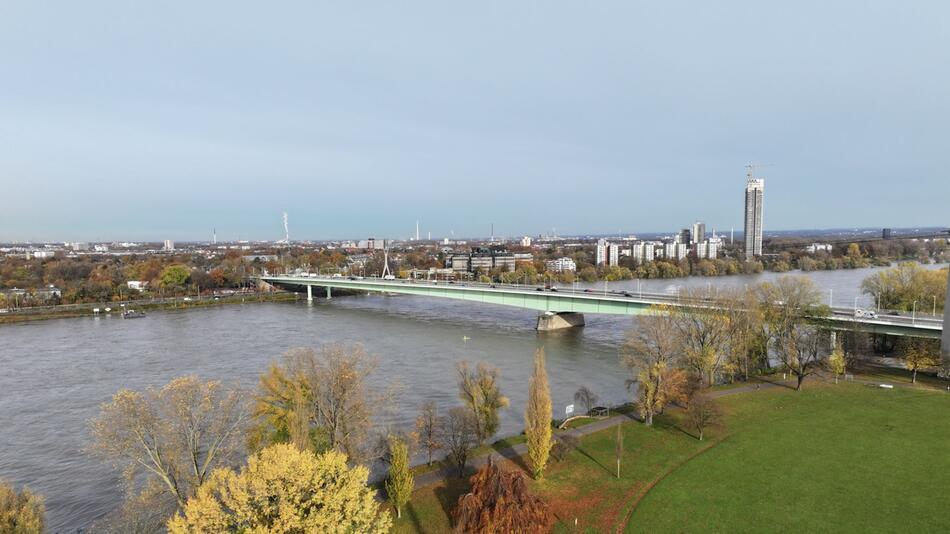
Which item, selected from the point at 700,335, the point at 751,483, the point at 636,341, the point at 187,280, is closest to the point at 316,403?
the point at 751,483

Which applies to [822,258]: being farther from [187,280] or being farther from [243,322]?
[187,280]

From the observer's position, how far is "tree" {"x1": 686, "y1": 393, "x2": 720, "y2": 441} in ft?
56.8

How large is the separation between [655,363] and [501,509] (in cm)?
1114

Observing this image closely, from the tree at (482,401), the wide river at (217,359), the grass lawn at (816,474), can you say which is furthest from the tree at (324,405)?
the grass lawn at (816,474)

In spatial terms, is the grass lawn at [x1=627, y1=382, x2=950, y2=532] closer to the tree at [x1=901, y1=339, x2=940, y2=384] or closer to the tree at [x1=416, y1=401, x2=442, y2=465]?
the tree at [x1=901, y1=339, x2=940, y2=384]

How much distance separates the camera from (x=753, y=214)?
14362cm

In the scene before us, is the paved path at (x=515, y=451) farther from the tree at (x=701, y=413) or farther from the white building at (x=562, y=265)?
the white building at (x=562, y=265)

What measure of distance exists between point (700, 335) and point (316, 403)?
18.0 meters

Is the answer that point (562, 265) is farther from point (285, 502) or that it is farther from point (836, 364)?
point (285, 502)

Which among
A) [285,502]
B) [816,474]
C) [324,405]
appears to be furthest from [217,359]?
[816,474]

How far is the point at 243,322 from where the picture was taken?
50.3m

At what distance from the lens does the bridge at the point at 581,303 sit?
1096 inches

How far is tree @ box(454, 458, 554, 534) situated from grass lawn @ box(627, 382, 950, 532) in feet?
8.34

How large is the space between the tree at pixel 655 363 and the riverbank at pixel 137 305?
5686 cm
